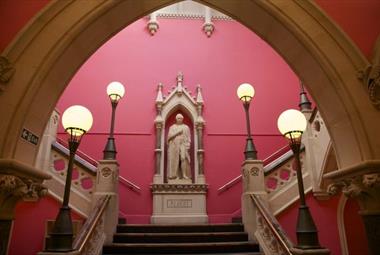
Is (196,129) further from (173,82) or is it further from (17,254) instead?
(17,254)

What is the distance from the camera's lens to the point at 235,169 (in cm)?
727

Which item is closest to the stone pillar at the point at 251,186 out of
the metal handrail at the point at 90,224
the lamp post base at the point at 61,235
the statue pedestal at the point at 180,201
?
the statue pedestal at the point at 180,201

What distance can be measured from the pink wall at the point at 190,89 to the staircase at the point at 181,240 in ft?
5.62

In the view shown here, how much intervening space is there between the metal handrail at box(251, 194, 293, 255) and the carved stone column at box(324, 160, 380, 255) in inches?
52.8

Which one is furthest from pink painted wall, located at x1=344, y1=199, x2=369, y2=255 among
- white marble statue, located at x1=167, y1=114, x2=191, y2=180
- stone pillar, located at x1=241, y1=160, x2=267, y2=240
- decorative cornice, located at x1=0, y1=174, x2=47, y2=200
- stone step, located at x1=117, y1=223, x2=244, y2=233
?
decorative cornice, located at x1=0, y1=174, x2=47, y2=200

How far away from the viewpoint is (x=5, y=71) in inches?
88.7

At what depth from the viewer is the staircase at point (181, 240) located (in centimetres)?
443

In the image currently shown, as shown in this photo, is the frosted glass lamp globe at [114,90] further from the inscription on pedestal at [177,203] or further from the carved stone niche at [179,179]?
the inscription on pedestal at [177,203]

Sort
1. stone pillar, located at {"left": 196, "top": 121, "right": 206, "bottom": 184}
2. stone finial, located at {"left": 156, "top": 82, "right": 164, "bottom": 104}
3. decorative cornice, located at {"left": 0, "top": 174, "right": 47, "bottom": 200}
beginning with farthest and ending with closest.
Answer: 1. stone finial, located at {"left": 156, "top": 82, "right": 164, "bottom": 104}
2. stone pillar, located at {"left": 196, "top": 121, "right": 206, "bottom": 184}
3. decorative cornice, located at {"left": 0, "top": 174, "right": 47, "bottom": 200}

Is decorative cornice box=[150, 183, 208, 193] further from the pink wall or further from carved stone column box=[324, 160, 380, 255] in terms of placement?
carved stone column box=[324, 160, 380, 255]

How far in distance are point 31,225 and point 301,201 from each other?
4088 mm

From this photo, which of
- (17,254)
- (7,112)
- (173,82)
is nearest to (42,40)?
(7,112)

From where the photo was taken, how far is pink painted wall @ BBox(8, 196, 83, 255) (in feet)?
16.2

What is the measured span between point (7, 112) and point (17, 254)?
144 inches
